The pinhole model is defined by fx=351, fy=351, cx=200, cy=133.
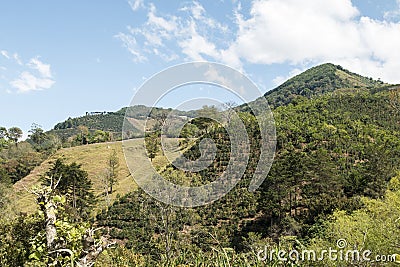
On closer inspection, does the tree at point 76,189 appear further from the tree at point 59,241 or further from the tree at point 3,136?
the tree at point 3,136

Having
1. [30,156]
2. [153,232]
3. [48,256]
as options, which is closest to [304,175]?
[153,232]

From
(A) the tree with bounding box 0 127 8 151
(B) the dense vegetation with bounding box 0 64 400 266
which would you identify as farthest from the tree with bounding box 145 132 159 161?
(A) the tree with bounding box 0 127 8 151

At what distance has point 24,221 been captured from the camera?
4.70m

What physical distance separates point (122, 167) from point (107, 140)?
16.2 metres

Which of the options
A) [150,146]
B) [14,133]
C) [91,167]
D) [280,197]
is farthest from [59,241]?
[14,133]

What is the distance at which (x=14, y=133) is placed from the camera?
60750 mm

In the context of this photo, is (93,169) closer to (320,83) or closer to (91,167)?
(91,167)

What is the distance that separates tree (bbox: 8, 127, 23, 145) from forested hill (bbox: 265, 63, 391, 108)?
49767 mm

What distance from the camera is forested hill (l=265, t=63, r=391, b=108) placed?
81150mm

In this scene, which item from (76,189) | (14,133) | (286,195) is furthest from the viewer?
(14,133)

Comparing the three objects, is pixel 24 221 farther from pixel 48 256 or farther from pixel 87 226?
pixel 48 256

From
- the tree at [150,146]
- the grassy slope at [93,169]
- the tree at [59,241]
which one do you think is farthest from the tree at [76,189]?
the tree at [59,241]

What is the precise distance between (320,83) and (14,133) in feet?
228

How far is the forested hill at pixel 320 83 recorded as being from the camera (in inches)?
3195
